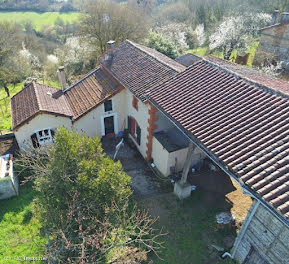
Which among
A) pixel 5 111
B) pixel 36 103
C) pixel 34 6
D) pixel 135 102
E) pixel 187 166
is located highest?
A: pixel 135 102

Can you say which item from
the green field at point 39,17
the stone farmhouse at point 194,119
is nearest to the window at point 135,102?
the stone farmhouse at point 194,119

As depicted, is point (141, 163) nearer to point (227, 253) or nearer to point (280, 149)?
point (227, 253)

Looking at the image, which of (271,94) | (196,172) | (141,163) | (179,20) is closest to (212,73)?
(271,94)

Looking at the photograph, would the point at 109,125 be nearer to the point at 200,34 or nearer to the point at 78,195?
the point at 78,195

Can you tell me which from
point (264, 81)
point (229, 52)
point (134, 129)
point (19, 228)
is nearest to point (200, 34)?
point (229, 52)

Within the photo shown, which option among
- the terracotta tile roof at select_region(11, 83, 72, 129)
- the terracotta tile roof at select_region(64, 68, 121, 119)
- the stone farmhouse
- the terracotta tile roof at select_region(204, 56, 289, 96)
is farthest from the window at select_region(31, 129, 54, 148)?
the terracotta tile roof at select_region(204, 56, 289, 96)

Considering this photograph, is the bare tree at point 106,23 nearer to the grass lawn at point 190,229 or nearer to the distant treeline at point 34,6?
the grass lawn at point 190,229

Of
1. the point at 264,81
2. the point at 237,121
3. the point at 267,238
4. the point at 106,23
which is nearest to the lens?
the point at 267,238
